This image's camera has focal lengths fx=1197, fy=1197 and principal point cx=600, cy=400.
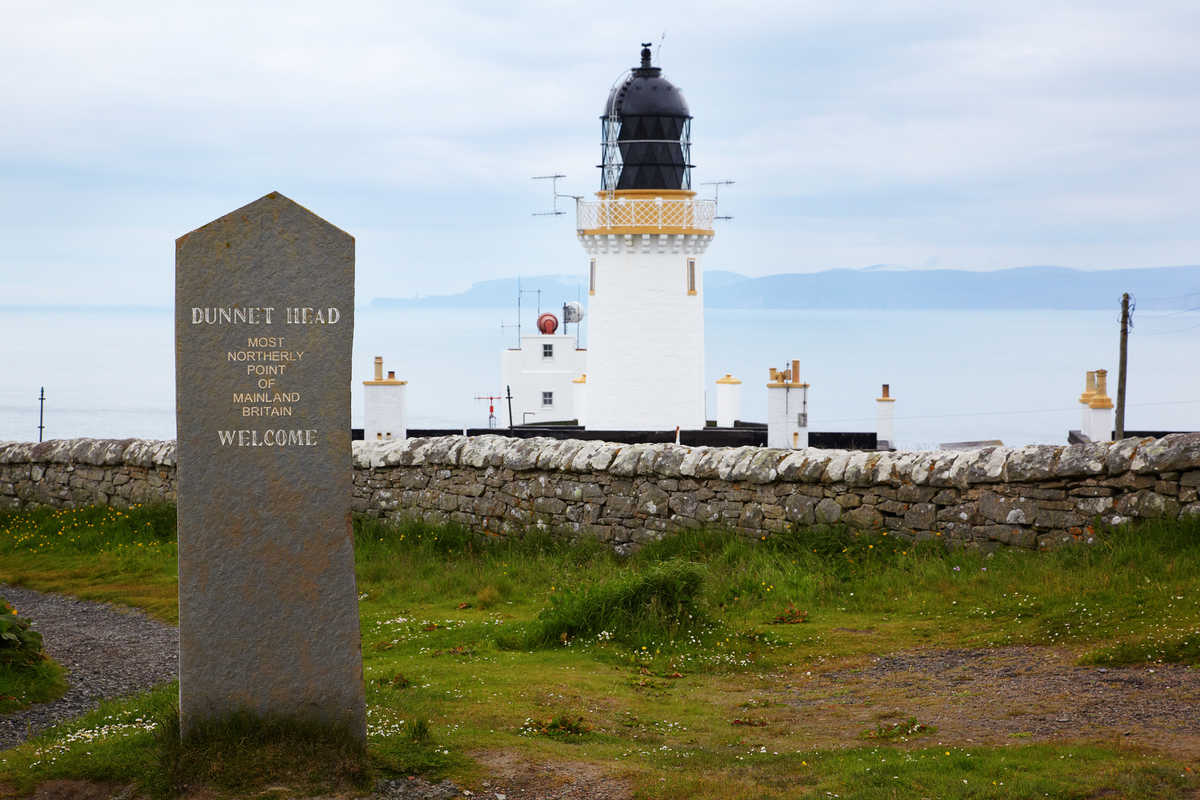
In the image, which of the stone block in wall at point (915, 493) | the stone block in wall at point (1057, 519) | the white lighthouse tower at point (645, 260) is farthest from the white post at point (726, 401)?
the stone block in wall at point (1057, 519)

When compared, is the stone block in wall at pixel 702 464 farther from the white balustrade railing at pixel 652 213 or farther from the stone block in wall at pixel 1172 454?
the white balustrade railing at pixel 652 213

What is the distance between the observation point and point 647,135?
3397cm

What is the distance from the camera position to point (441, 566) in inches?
532

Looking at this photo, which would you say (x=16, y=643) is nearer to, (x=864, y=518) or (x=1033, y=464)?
(x=864, y=518)

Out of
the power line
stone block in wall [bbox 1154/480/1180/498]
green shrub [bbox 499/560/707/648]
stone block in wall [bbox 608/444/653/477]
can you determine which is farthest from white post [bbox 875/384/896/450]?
the power line

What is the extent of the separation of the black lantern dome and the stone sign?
27739mm

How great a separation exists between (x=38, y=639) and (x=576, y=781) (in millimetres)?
5279

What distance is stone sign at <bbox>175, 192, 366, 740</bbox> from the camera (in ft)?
21.7

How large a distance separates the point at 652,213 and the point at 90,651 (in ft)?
80.5

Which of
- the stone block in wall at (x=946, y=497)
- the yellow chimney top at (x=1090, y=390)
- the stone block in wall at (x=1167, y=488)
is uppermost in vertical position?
the yellow chimney top at (x=1090, y=390)

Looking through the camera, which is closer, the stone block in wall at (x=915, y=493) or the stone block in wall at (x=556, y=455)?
the stone block in wall at (x=915, y=493)

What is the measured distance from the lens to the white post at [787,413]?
35469mm

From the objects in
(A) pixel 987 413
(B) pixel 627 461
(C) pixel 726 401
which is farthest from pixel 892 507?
(A) pixel 987 413

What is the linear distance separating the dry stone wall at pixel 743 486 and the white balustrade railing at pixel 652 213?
59.6 feet
